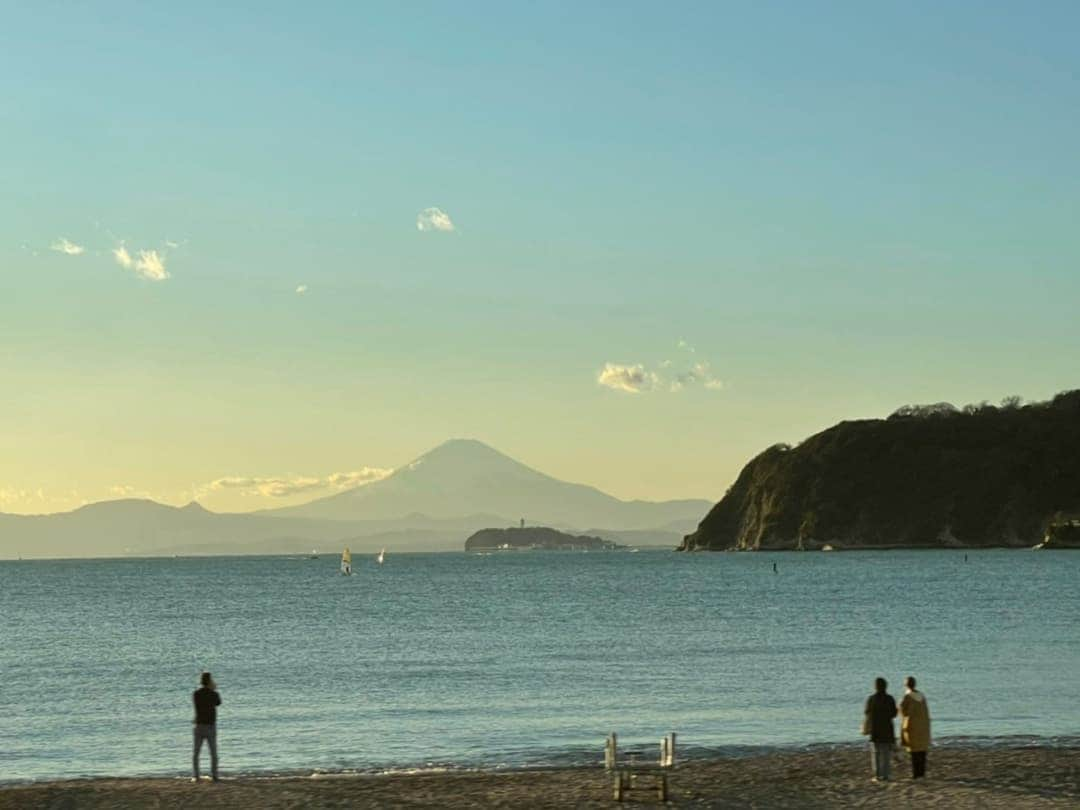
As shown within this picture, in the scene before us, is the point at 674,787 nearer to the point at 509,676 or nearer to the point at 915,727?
the point at 915,727

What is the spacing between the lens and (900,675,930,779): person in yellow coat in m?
30.6

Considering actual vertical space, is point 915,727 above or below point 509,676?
above

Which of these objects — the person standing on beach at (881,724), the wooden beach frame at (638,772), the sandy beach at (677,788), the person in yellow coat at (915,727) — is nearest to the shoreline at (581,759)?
the sandy beach at (677,788)

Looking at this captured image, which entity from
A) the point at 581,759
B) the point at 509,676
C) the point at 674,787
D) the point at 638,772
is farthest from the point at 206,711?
the point at 509,676

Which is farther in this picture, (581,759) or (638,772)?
(581,759)

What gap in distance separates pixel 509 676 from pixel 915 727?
3261 cm

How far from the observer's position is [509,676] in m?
62.1

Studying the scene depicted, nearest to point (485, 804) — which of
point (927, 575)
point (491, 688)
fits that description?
point (491, 688)

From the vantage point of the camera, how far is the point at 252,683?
62.4m

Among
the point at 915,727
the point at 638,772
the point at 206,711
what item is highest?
the point at 206,711

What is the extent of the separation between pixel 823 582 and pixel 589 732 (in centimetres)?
12529

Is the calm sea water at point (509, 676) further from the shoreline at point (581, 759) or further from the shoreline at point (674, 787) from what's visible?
the shoreline at point (674, 787)

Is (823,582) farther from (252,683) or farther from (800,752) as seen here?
(800,752)

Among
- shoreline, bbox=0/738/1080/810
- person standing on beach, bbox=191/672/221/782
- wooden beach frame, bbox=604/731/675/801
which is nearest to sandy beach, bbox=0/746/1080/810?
shoreline, bbox=0/738/1080/810
